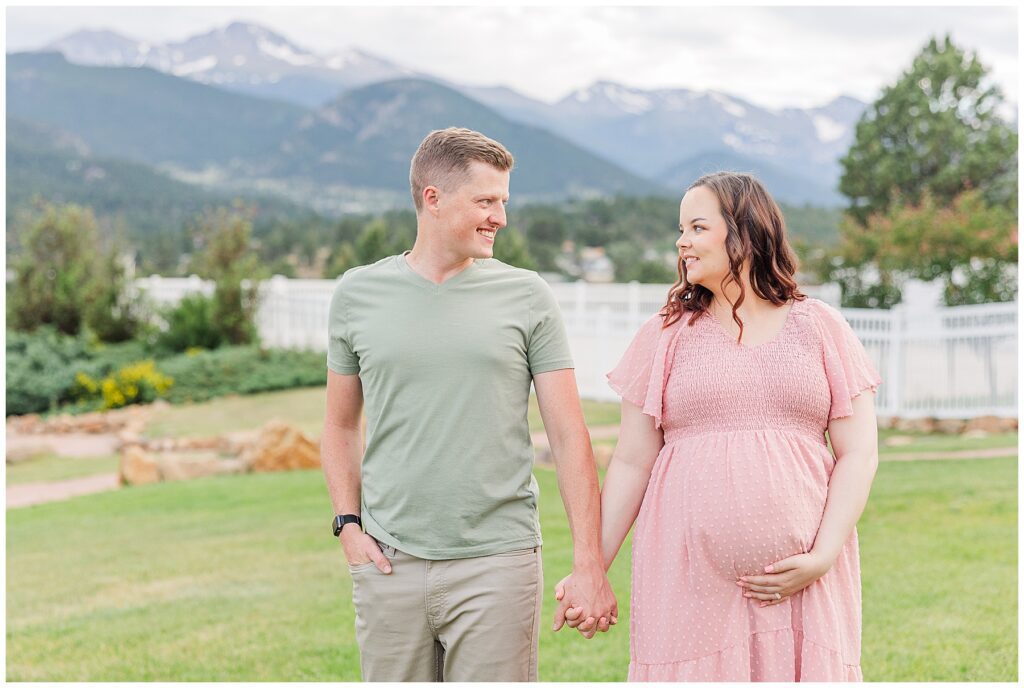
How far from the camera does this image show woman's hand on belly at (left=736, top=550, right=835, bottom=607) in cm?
248

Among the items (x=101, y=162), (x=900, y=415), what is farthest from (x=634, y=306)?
(x=101, y=162)

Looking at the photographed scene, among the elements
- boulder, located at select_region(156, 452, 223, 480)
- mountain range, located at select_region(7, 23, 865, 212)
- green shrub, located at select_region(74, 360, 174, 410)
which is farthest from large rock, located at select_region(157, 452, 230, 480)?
mountain range, located at select_region(7, 23, 865, 212)

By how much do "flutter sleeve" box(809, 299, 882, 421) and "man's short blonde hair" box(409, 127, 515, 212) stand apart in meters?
0.86

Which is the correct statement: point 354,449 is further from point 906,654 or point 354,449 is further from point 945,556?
point 945,556

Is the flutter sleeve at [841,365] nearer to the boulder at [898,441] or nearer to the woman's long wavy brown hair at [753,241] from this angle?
the woman's long wavy brown hair at [753,241]

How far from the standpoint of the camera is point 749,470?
2529 millimetres

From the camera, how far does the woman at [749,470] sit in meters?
2.51

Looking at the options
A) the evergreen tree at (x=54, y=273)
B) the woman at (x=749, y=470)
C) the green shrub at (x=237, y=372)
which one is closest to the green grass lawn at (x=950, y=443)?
the woman at (x=749, y=470)

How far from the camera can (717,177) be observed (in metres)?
2.60

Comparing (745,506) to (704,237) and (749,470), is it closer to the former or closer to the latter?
(749,470)

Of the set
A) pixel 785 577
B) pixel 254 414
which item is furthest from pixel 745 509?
pixel 254 414

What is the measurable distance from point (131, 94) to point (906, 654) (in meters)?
146

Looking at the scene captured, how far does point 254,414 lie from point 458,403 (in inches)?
495

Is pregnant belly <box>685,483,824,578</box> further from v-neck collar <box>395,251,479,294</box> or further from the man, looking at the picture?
v-neck collar <box>395,251,479,294</box>
